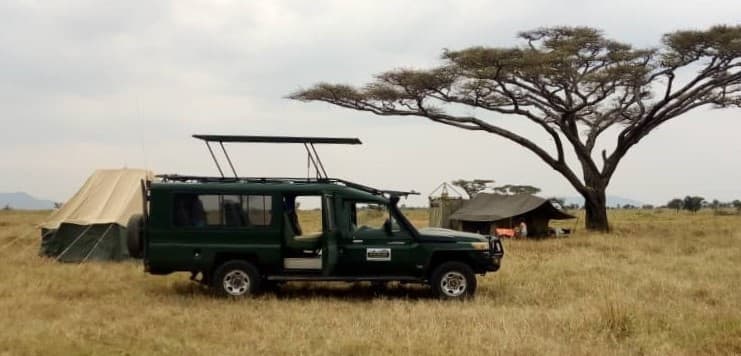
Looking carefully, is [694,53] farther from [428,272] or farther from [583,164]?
[428,272]

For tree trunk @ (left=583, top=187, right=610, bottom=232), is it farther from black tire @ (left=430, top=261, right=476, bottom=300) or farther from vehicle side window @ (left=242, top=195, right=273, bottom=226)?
vehicle side window @ (left=242, top=195, right=273, bottom=226)

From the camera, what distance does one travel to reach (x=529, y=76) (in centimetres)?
2623

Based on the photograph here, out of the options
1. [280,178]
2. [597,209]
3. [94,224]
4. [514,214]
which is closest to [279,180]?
[280,178]

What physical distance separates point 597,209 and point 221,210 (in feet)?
66.2

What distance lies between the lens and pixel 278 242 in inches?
438

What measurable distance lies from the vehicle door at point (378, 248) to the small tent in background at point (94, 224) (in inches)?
262

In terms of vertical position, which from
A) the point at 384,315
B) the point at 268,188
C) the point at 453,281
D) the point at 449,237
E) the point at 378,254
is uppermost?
the point at 268,188

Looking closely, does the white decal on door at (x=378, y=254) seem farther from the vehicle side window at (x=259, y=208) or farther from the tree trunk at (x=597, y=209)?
the tree trunk at (x=597, y=209)

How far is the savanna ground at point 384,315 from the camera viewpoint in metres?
7.59

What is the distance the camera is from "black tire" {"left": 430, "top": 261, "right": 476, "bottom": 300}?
11.1 m

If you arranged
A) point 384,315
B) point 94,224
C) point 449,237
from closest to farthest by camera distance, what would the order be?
point 384,315 → point 449,237 → point 94,224

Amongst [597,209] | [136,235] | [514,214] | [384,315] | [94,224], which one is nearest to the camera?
[384,315]

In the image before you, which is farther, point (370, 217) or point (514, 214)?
point (514, 214)

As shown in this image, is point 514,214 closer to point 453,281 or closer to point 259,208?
point 453,281
